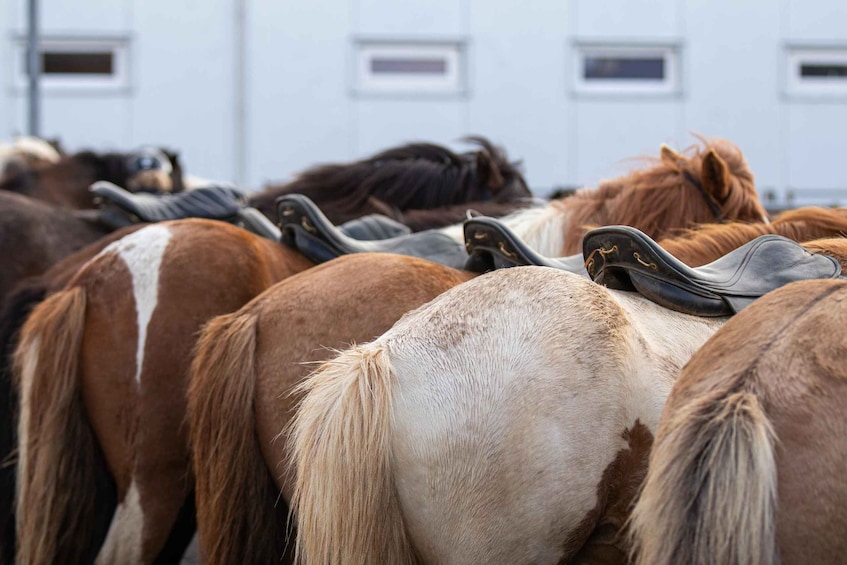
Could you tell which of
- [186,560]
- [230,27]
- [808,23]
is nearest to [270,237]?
[186,560]

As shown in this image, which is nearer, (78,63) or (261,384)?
(261,384)

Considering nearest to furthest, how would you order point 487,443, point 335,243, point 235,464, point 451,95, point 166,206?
point 487,443 < point 235,464 < point 335,243 < point 166,206 < point 451,95

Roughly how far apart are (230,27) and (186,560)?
192 inches

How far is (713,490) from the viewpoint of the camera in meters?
1.34

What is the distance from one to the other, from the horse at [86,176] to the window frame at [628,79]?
12.1ft

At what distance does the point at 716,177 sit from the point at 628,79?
537 cm

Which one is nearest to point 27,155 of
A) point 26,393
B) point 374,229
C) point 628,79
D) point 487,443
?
point 374,229

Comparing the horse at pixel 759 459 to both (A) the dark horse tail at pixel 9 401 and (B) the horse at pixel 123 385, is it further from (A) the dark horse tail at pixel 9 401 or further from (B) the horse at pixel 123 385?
(A) the dark horse tail at pixel 9 401

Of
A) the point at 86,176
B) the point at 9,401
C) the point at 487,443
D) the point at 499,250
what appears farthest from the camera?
the point at 86,176

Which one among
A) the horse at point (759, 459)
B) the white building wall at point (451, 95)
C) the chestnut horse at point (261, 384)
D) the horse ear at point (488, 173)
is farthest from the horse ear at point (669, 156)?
the white building wall at point (451, 95)

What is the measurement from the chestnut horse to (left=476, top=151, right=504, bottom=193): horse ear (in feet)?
6.47

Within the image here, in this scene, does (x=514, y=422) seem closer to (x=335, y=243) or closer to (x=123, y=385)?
(x=335, y=243)

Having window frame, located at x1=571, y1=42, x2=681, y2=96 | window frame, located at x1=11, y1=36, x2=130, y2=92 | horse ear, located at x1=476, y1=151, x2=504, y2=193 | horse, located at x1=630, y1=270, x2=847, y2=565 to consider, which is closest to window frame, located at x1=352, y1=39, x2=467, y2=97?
window frame, located at x1=571, y1=42, x2=681, y2=96

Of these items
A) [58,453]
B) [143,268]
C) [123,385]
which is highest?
[143,268]
